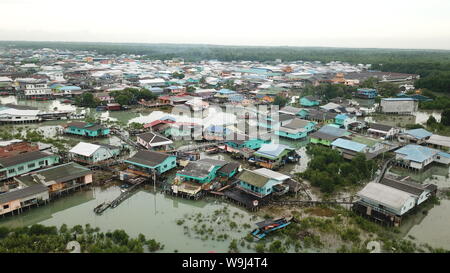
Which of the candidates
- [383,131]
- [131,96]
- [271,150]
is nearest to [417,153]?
[383,131]

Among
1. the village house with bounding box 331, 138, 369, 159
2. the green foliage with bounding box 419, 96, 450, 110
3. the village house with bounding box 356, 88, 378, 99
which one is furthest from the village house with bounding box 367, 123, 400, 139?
the village house with bounding box 356, 88, 378, 99

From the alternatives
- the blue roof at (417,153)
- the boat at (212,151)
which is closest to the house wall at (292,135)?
the boat at (212,151)

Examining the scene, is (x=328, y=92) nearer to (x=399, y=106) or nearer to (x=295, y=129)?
(x=399, y=106)

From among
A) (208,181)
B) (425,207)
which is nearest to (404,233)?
(425,207)

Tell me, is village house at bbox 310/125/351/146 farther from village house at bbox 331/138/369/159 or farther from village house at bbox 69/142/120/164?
village house at bbox 69/142/120/164

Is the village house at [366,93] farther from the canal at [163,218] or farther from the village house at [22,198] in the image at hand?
the village house at [22,198]

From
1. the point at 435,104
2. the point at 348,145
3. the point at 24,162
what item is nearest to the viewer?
the point at 24,162
